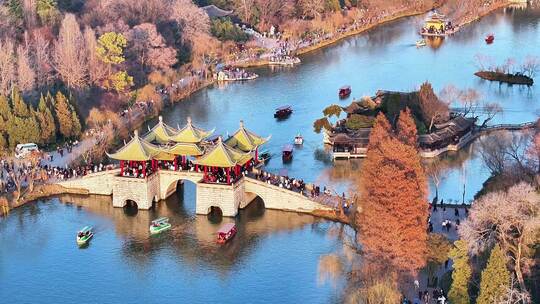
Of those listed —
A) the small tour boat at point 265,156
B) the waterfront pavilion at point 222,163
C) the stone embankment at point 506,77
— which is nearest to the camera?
the waterfront pavilion at point 222,163

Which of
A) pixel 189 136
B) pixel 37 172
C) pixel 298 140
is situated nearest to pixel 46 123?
pixel 37 172

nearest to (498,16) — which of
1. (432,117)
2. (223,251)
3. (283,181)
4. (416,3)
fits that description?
(416,3)

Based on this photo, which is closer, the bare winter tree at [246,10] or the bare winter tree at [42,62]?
the bare winter tree at [42,62]

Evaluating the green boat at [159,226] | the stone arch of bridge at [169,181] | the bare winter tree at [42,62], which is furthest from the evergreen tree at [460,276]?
the bare winter tree at [42,62]

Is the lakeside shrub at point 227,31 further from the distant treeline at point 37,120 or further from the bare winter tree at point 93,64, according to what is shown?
the distant treeline at point 37,120

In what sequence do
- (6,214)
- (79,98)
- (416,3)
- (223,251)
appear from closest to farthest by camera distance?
(223,251) → (6,214) → (79,98) → (416,3)

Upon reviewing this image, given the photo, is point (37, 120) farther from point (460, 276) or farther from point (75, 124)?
point (460, 276)

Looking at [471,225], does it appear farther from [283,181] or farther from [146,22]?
[146,22]
